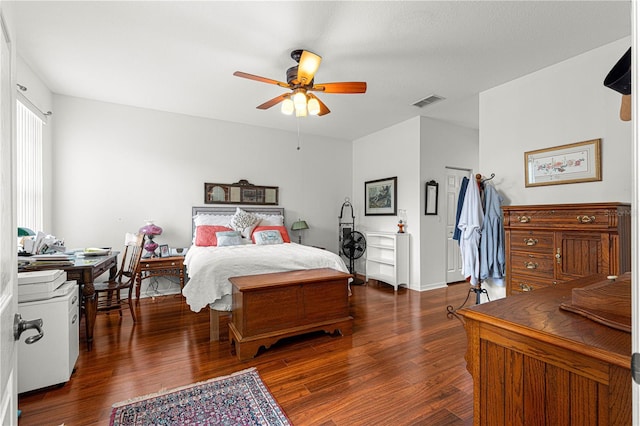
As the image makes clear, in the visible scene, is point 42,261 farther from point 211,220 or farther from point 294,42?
point 294,42

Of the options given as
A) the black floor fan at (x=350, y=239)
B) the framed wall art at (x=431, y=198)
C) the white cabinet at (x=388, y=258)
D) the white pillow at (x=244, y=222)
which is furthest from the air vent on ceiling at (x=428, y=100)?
the white pillow at (x=244, y=222)

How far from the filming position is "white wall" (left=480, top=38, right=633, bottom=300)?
2574 mm

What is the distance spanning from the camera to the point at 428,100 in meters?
3.94

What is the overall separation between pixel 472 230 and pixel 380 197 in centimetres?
232

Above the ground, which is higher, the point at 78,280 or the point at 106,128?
the point at 106,128

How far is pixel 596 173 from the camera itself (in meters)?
2.68

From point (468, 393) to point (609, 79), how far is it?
→ 1924 mm

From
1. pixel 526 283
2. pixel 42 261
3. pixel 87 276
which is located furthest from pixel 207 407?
pixel 526 283

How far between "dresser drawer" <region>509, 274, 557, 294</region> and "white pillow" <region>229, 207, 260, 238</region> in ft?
11.2

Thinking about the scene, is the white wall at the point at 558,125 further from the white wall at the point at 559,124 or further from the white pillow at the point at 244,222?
the white pillow at the point at 244,222

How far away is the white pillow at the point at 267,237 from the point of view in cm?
419

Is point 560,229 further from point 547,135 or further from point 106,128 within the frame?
point 106,128

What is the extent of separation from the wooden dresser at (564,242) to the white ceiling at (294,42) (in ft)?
4.96

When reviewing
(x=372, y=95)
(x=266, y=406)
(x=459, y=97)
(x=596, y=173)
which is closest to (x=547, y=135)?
(x=596, y=173)
